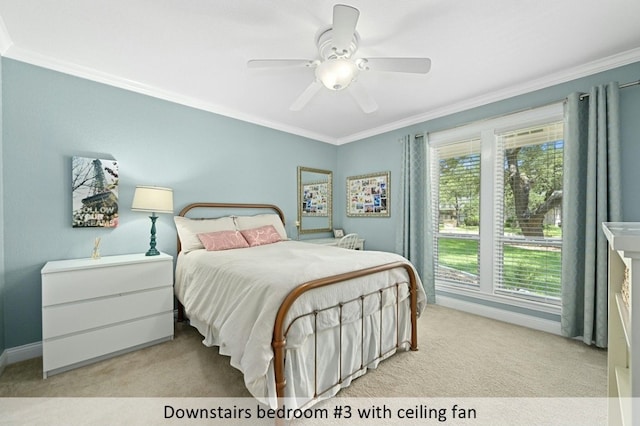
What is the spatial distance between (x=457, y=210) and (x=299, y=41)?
2.66 metres

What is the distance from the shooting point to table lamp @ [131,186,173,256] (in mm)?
2572

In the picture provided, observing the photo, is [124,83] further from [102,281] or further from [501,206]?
[501,206]

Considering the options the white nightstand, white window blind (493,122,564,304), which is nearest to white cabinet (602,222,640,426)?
white window blind (493,122,564,304)

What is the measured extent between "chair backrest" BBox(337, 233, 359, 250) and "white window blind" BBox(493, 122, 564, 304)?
5.91 ft

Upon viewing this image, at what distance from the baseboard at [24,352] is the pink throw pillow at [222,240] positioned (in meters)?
1.53

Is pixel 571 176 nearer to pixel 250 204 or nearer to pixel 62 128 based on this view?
pixel 250 204

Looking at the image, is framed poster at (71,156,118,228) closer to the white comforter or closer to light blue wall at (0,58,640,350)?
light blue wall at (0,58,640,350)

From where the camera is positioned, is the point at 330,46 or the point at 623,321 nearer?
the point at 623,321


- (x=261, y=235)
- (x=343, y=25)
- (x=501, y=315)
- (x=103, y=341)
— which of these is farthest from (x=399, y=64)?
(x=103, y=341)

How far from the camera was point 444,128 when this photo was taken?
347 centimetres

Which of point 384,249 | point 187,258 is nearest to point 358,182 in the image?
point 384,249

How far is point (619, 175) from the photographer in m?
2.26

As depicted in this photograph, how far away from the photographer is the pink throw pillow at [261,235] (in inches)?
126

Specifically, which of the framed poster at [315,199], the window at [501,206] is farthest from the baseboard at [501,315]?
the framed poster at [315,199]
